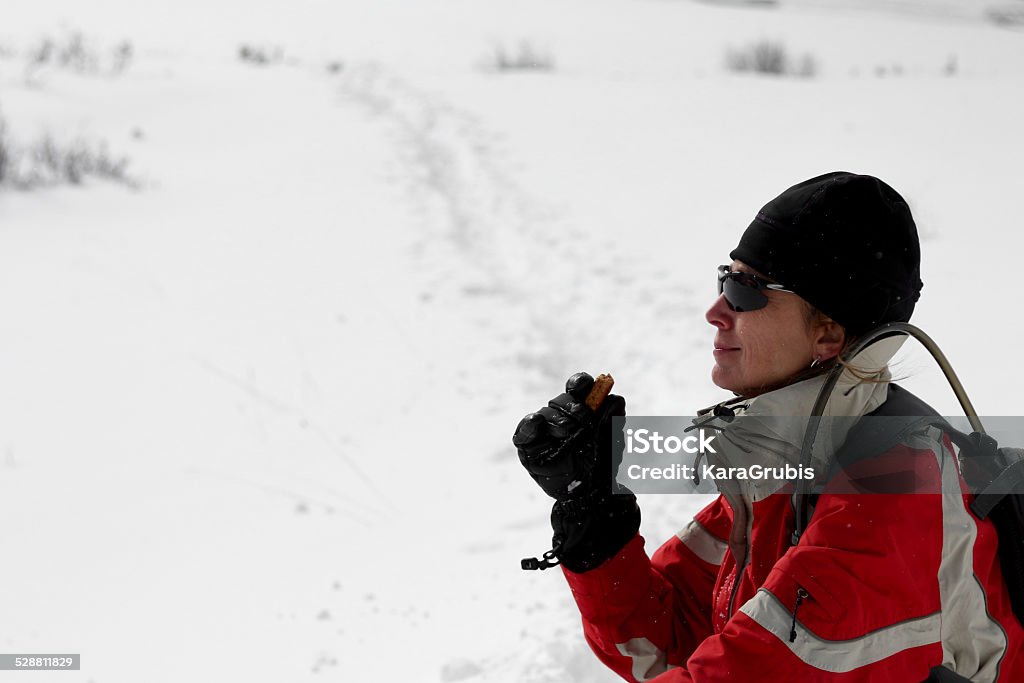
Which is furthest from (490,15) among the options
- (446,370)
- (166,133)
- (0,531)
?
(0,531)

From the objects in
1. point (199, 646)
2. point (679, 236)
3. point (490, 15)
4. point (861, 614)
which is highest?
point (490, 15)

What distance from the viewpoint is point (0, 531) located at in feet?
10.4

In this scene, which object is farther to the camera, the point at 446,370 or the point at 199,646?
the point at 446,370

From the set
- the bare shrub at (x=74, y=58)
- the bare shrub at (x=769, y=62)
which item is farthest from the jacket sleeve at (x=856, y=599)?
the bare shrub at (x=769, y=62)

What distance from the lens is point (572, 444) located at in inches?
64.0

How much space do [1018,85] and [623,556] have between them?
9.18 m

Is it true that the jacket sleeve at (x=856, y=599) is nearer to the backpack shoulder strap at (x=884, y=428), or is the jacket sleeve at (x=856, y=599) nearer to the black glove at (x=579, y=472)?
the backpack shoulder strap at (x=884, y=428)

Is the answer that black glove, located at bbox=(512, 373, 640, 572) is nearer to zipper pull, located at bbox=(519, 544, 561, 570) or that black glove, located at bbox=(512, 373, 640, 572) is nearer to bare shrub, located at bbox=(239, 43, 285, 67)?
zipper pull, located at bbox=(519, 544, 561, 570)

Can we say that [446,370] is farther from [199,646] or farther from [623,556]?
[623,556]

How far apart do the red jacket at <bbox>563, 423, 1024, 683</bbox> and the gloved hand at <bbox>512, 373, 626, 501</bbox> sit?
350 mm

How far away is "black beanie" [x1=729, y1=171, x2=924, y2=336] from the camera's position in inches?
50.9

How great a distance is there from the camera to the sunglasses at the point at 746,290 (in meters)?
1.39

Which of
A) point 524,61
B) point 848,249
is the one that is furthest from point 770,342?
point 524,61

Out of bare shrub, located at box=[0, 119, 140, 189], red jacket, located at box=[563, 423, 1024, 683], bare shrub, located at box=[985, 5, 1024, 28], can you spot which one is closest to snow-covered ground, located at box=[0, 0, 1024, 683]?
bare shrub, located at box=[0, 119, 140, 189]
